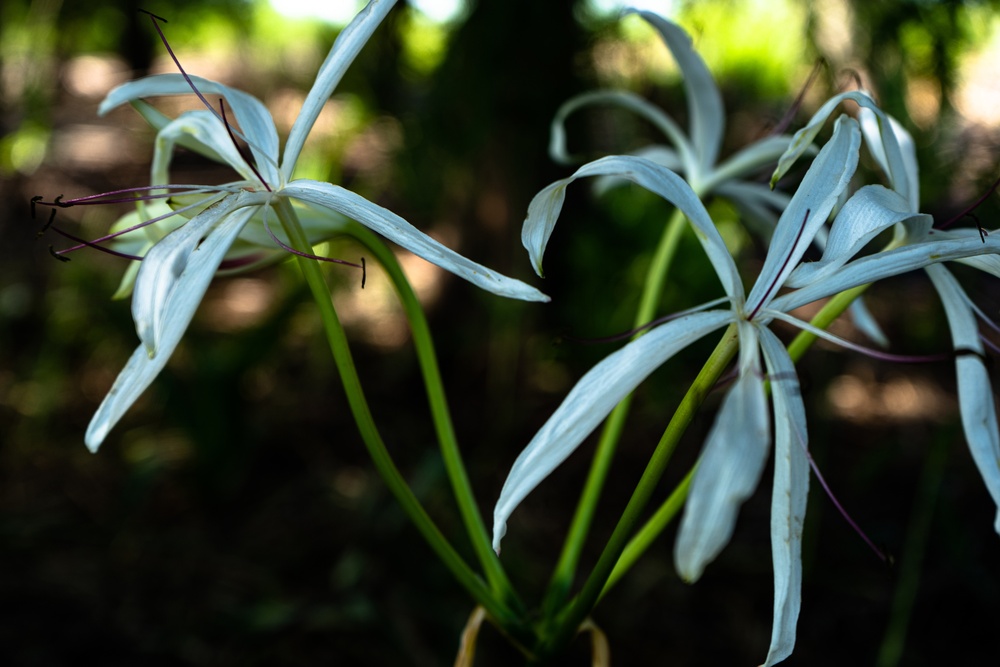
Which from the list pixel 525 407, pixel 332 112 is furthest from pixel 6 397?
pixel 332 112

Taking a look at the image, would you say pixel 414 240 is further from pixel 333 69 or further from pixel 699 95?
pixel 699 95

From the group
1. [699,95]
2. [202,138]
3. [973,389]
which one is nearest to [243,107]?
[202,138]

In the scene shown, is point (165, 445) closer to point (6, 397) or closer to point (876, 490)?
point (6, 397)

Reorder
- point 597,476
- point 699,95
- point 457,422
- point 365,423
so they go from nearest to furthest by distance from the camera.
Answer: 1. point 365,423
2. point 597,476
3. point 699,95
4. point 457,422

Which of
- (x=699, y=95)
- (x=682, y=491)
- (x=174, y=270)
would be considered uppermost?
(x=699, y=95)

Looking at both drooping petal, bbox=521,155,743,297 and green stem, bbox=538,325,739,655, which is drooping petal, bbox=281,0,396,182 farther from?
green stem, bbox=538,325,739,655

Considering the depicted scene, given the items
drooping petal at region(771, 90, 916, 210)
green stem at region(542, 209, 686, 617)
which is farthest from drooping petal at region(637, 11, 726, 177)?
drooping petal at region(771, 90, 916, 210)
